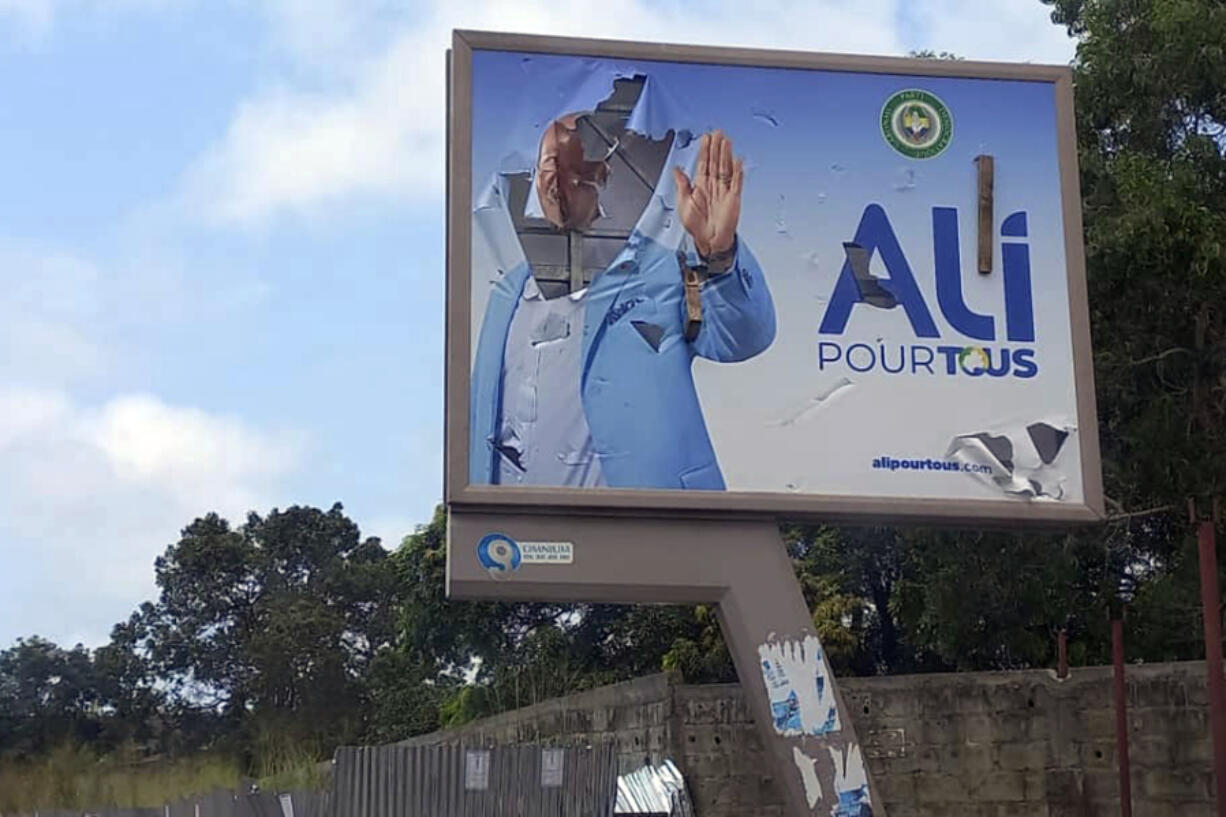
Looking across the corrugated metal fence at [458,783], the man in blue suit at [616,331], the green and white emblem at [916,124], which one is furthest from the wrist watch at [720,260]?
the corrugated metal fence at [458,783]

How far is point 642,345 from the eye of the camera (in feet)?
33.1

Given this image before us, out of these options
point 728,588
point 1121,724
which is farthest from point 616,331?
point 1121,724

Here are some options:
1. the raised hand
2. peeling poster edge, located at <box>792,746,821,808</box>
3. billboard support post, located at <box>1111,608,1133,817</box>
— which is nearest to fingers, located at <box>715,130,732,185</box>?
the raised hand

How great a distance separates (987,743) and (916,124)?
4.82 metres

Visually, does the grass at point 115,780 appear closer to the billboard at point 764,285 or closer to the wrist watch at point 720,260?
the billboard at point 764,285

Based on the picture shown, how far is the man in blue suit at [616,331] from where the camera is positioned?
9.77m

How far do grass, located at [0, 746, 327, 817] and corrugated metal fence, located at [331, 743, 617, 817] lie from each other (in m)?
4.69

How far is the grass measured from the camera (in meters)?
15.3

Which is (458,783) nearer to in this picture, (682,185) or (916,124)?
(682,185)

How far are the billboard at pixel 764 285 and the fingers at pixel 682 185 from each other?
0.02 metres

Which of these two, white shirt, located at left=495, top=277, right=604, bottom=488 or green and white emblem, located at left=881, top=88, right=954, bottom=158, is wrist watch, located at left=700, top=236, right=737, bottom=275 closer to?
white shirt, located at left=495, top=277, right=604, bottom=488

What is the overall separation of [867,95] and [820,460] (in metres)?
2.58

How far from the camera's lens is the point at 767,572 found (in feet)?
32.4

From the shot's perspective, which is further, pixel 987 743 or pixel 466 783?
pixel 987 743
